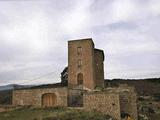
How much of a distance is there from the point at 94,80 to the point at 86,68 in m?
2.08

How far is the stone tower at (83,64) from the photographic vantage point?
39562 millimetres

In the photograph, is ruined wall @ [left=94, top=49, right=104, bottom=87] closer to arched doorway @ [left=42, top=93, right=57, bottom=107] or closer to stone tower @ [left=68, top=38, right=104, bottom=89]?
stone tower @ [left=68, top=38, right=104, bottom=89]

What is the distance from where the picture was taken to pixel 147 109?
43.2 metres

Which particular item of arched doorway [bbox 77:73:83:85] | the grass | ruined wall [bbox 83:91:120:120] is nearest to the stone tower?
arched doorway [bbox 77:73:83:85]

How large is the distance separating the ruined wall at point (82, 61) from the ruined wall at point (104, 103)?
7813 millimetres

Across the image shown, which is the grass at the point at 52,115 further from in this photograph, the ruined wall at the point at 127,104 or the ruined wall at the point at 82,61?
the ruined wall at the point at 82,61

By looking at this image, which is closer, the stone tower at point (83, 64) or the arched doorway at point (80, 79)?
the stone tower at point (83, 64)

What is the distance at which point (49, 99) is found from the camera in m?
35.6

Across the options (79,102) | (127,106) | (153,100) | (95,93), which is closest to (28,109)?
(79,102)

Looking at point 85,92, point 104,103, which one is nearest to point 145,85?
point 85,92

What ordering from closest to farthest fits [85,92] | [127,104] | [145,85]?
1. [127,104]
2. [85,92]
3. [145,85]

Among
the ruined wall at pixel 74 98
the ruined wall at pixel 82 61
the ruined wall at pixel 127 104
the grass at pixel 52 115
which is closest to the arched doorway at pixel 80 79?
the ruined wall at pixel 82 61

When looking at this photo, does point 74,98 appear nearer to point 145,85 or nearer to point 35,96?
point 35,96

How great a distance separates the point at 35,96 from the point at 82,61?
8764mm
